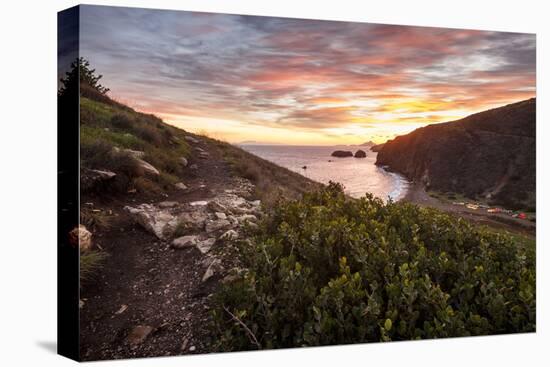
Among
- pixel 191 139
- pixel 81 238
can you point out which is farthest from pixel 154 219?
pixel 191 139

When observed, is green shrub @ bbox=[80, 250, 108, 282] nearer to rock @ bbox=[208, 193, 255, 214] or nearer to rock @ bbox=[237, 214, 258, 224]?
rock @ bbox=[208, 193, 255, 214]

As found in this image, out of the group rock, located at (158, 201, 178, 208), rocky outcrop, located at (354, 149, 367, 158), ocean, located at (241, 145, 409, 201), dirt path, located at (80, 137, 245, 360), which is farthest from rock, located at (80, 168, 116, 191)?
rocky outcrop, located at (354, 149, 367, 158)

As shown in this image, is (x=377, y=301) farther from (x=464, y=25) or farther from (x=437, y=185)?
(x=464, y=25)

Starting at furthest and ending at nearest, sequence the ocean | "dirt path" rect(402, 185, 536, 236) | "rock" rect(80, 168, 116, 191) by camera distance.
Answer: "dirt path" rect(402, 185, 536, 236), the ocean, "rock" rect(80, 168, 116, 191)

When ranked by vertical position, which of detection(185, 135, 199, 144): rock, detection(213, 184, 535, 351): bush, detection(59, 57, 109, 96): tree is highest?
detection(59, 57, 109, 96): tree

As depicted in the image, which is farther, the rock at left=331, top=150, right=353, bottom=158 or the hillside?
the rock at left=331, top=150, right=353, bottom=158

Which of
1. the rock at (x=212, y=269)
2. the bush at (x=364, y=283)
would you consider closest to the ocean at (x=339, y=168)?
the bush at (x=364, y=283)

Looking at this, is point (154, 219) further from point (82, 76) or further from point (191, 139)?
point (82, 76)
